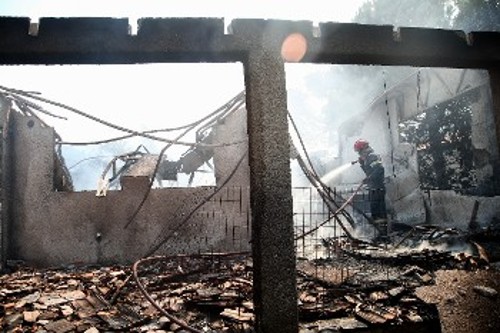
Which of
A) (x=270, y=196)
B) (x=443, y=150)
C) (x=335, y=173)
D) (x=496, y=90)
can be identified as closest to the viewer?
(x=270, y=196)

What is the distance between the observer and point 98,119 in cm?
478

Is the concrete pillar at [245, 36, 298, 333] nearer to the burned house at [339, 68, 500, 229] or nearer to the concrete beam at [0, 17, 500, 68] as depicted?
the concrete beam at [0, 17, 500, 68]

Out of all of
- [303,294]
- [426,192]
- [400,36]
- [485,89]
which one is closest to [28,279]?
[303,294]

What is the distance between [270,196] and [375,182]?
838cm

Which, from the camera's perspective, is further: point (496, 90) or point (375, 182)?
point (375, 182)

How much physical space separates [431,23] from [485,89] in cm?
1756

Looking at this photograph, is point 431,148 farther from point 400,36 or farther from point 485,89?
point 400,36

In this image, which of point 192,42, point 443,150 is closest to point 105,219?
point 192,42

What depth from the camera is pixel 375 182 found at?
1092 cm

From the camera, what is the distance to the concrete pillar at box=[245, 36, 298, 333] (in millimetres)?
3318

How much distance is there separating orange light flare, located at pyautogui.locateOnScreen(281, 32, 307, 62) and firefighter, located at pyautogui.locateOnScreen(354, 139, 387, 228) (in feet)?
23.1

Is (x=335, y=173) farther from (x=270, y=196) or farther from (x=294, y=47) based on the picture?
(x=270, y=196)

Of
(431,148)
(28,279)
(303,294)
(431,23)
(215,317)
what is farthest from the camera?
(431,23)

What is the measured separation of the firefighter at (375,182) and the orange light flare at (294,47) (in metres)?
7.04
